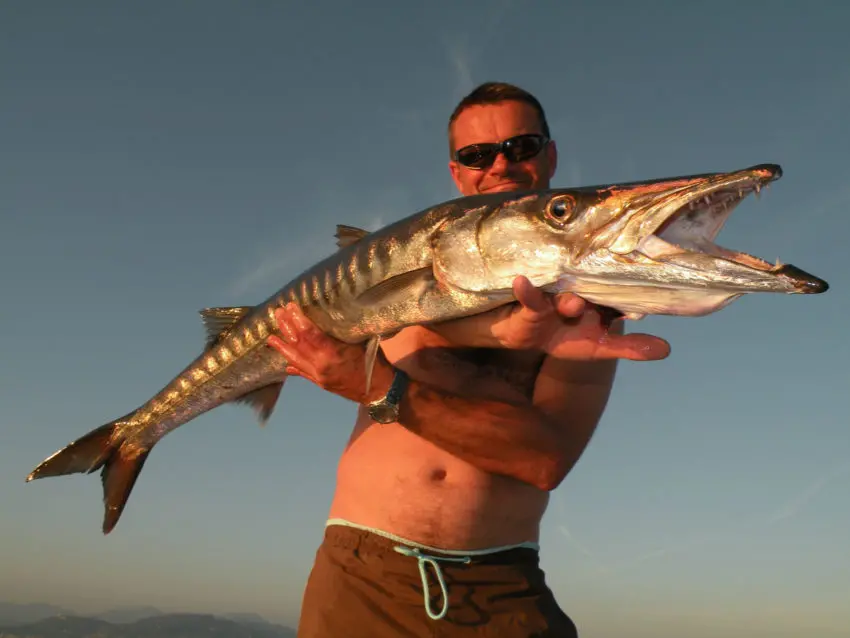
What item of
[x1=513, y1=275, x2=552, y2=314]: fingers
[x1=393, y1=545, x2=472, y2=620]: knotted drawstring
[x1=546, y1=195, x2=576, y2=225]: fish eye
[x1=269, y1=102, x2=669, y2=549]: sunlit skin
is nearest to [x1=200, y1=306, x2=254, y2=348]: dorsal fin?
[x1=269, y1=102, x2=669, y2=549]: sunlit skin

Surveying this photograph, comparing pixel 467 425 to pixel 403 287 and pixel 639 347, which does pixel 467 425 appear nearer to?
pixel 403 287

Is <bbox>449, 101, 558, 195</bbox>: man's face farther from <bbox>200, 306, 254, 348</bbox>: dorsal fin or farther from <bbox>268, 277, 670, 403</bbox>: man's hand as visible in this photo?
<bbox>200, 306, 254, 348</bbox>: dorsal fin

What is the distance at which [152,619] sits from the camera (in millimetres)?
138000

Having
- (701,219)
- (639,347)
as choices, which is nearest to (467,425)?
(639,347)

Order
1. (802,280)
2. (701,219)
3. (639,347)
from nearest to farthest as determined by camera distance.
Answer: (802,280) < (701,219) < (639,347)

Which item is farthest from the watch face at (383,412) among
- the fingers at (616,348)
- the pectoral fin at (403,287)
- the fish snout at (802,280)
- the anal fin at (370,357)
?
the fish snout at (802,280)

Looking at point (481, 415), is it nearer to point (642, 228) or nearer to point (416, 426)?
point (416, 426)

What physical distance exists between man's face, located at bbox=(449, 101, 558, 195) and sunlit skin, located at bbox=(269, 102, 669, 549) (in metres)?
1.91

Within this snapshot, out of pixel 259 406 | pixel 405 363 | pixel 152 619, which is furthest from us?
pixel 152 619

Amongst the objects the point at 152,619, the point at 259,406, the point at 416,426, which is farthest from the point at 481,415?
the point at 152,619

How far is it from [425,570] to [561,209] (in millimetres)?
2439

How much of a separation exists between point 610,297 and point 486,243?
0.83 meters

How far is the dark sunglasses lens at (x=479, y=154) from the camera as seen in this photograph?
20.1ft

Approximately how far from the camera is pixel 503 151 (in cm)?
612
